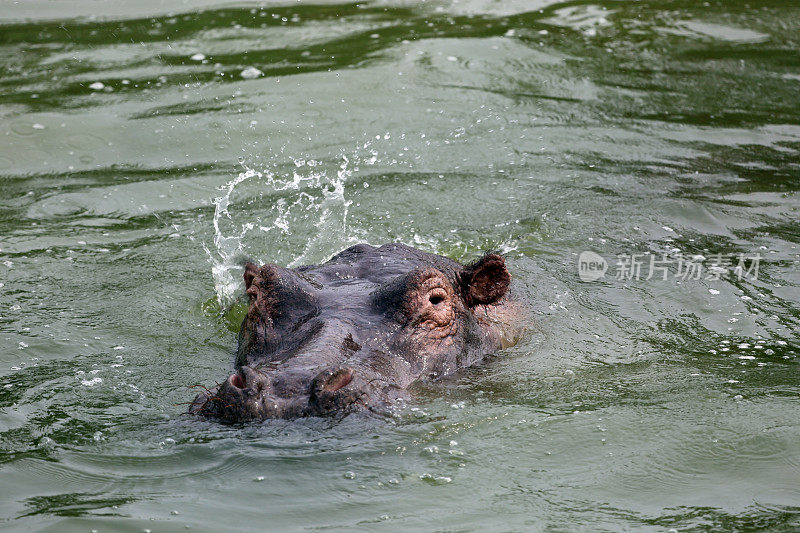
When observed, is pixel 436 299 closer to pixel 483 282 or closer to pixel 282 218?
pixel 483 282

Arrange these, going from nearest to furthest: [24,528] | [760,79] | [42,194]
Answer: [24,528] → [42,194] → [760,79]

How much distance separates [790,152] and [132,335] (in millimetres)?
7971

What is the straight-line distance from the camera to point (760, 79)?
1413 centimetres

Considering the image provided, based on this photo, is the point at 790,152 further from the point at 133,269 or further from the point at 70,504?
the point at 70,504

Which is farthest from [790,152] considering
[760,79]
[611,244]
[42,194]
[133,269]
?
[42,194]

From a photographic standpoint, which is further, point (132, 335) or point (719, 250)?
point (719, 250)

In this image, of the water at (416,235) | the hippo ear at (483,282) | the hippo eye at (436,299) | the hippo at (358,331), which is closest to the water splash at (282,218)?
the water at (416,235)

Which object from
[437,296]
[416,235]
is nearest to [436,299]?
[437,296]

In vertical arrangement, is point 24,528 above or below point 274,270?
below

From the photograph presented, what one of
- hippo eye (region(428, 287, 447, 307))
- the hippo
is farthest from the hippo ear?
hippo eye (region(428, 287, 447, 307))

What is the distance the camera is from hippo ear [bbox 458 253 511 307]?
7288mm

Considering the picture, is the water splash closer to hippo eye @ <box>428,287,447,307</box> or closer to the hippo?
the hippo

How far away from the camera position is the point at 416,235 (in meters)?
10.2

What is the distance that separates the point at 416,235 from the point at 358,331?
392cm
